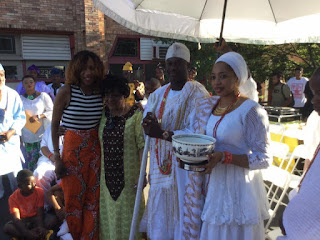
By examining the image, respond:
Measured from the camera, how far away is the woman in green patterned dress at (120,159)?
239cm

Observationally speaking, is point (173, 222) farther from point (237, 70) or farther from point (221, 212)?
point (237, 70)

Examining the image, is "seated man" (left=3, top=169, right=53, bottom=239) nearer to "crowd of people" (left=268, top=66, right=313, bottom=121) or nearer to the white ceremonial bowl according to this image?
the white ceremonial bowl

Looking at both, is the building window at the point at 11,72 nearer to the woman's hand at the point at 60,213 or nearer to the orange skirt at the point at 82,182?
the woman's hand at the point at 60,213

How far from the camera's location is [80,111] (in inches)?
92.6

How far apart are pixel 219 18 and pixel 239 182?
2197mm

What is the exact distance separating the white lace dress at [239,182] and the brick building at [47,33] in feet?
29.4

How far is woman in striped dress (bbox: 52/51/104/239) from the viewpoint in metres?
2.35

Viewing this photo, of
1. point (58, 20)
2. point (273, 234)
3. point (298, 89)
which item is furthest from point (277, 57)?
point (273, 234)

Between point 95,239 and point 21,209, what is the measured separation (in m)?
1.29

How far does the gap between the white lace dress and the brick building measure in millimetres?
8975

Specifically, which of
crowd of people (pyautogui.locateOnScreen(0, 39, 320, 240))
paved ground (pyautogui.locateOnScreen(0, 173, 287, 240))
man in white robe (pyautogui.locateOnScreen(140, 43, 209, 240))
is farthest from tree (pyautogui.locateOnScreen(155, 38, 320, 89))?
crowd of people (pyautogui.locateOnScreen(0, 39, 320, 240))

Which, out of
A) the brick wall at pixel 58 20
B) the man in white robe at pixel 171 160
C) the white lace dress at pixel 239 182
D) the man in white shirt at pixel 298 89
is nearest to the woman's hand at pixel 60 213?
the man in white robe at pixel 171 160

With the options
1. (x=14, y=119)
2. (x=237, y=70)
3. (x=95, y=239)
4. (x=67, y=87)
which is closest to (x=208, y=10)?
(x=237, y=70)

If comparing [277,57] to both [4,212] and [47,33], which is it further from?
[4,212]
